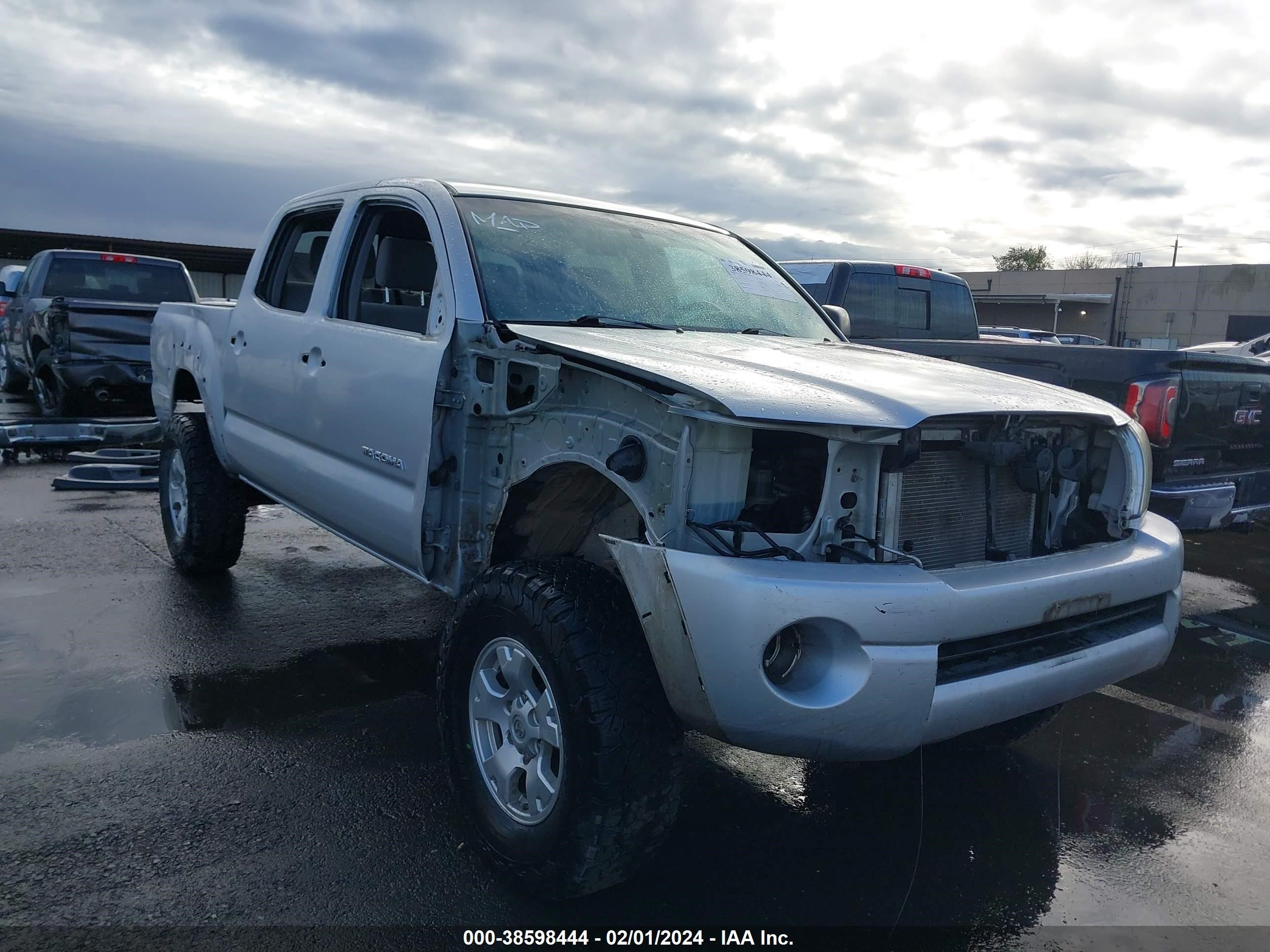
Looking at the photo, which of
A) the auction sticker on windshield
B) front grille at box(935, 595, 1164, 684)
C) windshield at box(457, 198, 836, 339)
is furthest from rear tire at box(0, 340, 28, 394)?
front grille at box(935, 595, 1164, 684)

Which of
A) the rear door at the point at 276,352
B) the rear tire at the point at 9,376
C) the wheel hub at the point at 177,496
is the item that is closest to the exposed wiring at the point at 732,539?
the rear door at the point at 276,352

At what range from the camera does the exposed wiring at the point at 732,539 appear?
7.98 ft

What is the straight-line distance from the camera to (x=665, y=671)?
2.38 meters

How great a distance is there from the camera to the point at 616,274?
3.83 metres

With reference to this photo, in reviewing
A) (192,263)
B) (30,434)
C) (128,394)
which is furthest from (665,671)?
(192,263)

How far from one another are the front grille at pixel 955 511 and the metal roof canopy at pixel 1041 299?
120ft

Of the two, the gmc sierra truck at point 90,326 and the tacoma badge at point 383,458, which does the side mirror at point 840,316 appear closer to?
the tacoma badge at point 383,458

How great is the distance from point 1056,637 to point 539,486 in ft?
5.21

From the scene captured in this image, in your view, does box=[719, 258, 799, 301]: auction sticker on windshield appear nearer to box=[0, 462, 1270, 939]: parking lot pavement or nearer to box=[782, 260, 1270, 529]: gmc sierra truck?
box=[782, 260, 1270, 529]: gmc sierra truck

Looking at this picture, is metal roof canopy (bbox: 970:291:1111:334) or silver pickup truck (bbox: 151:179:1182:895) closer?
silver pickup truck (bbox: 151:179:1182:895)

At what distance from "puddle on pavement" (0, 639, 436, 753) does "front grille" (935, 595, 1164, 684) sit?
7.90 feet

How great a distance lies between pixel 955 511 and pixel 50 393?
35.3ft

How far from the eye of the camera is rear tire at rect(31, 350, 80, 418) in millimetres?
10148

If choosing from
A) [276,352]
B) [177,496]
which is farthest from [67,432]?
[276,352]
